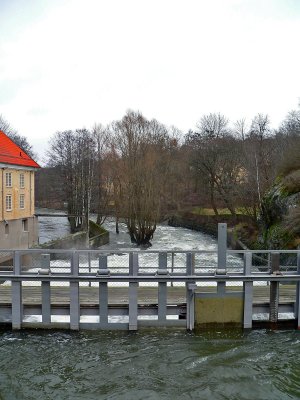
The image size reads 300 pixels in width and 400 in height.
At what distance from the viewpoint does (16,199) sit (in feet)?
98.0

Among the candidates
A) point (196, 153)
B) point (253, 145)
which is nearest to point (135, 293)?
point (253, 145)

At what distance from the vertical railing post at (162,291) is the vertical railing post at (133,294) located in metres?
0.66

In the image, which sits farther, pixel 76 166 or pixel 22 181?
pixel 76 166

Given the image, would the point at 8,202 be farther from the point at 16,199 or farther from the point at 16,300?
the point at 16,300

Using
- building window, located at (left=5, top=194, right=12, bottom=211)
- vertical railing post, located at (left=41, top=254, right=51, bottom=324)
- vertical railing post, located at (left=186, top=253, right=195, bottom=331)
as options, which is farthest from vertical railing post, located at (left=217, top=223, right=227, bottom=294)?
building window, located at (left=5, top=194, right=12, bottom=211)

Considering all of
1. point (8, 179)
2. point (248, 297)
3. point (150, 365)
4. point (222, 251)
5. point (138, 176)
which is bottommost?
point (150, 365)

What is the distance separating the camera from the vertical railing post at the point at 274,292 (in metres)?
11.4

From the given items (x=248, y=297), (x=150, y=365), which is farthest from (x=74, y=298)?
(x=248, y=297)

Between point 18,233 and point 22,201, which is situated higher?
point 22,201

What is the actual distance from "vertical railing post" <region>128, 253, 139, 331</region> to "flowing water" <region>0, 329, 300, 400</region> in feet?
1.04

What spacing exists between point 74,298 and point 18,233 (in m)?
20.1

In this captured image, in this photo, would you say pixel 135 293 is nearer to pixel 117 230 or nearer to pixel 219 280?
pixel 219 280

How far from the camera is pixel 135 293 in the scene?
11133mm

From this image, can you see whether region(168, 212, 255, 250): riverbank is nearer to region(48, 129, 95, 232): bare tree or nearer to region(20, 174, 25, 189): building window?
region(48, 129, 95, 232): bare tree
